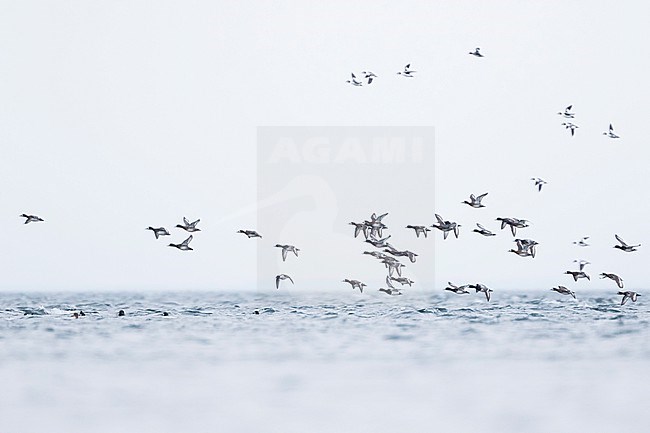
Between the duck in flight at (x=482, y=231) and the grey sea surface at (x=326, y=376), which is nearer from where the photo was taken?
the grey sea surface at (x=326, y=376)

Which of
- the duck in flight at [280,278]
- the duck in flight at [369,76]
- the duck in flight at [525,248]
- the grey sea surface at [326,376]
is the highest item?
the duck in flight at [369,76]

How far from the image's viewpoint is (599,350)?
35125 millimetres

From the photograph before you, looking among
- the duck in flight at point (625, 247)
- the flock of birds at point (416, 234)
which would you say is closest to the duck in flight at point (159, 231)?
the flock of birds at point (416, 234)

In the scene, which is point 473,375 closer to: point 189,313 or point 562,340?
point 562,340

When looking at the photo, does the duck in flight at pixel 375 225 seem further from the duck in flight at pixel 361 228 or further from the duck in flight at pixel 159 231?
the duck in flight at pixel 159 231

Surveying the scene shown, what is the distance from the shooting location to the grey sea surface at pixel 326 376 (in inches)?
908

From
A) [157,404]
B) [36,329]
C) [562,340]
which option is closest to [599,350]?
[562,340]

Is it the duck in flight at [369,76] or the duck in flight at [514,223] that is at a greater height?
the duck in flight at [369,76]

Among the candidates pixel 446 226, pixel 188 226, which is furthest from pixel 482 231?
pixel 188 226

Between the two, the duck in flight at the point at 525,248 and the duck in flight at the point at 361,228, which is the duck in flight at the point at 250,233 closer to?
the duck in flight at the point at 361,228

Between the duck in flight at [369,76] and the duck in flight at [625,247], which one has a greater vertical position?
the duck in flight at [369,76]

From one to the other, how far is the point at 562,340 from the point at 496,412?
15.5m

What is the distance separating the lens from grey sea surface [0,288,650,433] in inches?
908

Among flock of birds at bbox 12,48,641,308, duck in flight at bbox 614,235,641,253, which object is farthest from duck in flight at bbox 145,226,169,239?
duck in flight at bbox 614,235,641,253
